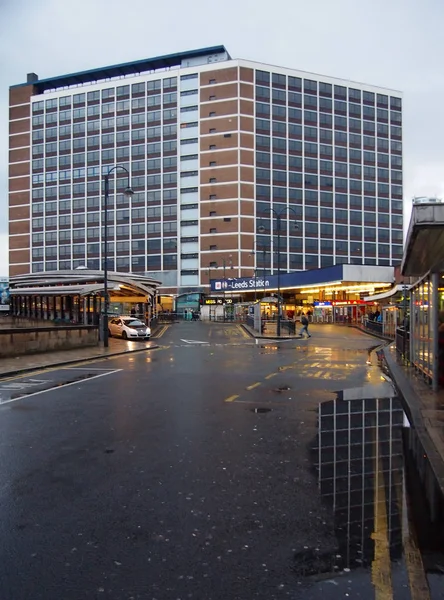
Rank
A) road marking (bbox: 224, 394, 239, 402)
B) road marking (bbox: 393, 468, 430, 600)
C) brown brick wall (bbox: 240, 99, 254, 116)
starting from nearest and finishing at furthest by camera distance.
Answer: road marking (bbox: 393, 468, 430, 600) < road marking (bbox: 224, 394, 239, 402) < brown brick wall (bbox: 240, 99, 254, 116)

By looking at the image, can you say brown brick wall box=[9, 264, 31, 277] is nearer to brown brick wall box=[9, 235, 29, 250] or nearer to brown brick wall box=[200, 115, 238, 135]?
brown brick wall box=[9, 235, 29, 250]

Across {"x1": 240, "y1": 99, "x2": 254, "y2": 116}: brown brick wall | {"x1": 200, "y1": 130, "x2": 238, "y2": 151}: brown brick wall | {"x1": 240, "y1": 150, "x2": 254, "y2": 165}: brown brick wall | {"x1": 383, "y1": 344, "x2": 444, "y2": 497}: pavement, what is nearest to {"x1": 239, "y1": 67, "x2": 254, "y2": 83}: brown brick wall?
{"x1": 240, "y1": 99, "x2": 254, "y2": 116}: brown brick wall

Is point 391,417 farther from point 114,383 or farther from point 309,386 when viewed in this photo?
point 114,383

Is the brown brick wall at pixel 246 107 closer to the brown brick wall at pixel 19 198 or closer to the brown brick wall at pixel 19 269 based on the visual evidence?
the brown brick wall at pixel 19 198

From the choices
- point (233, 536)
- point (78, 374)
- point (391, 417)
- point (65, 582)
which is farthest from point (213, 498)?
point (78, 374)

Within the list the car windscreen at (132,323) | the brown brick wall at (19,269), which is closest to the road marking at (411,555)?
the car windscreen at (132,323)

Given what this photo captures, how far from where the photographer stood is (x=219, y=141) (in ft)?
295

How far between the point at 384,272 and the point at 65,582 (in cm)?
5272

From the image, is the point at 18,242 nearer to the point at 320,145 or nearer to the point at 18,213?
the point at 18,213

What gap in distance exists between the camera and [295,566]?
140 inches

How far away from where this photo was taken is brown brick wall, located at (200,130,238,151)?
88.8 m

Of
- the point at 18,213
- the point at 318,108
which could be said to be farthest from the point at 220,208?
the point at 18,213

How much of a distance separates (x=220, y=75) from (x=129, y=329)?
72.8m

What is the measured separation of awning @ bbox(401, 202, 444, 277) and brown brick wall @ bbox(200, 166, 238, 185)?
80.0m
